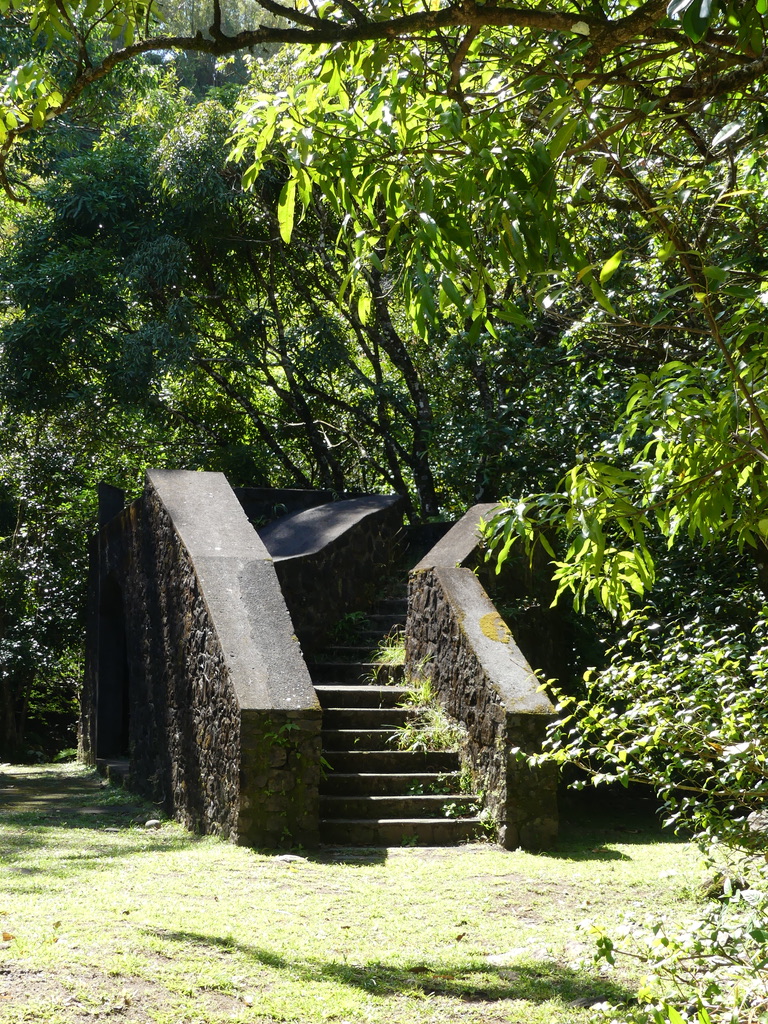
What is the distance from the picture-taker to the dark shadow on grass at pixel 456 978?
3625 mm

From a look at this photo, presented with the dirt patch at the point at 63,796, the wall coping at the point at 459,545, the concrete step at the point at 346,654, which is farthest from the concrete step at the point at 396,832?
the concrete step at the point at 346,654

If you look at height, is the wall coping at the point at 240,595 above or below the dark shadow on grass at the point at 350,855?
above

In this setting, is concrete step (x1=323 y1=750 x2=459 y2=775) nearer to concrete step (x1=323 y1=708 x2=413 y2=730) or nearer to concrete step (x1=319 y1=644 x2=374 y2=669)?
concrete step (x1=323 y1=708 x2=413 y2=730)

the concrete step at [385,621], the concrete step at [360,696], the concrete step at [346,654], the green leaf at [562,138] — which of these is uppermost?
the green leaf at [562,138]

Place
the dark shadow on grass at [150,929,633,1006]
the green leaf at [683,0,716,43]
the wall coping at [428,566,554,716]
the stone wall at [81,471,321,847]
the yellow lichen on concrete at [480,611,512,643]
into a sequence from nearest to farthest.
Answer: the green leaf at [683,0,716,43] → the dark shadow on grass at [150,929,633,1006] → the stone wall at [81,471,321,847] → the wall coping at [428,566,554,716] → the yellow lichen on concrete at [480,611,512,643]

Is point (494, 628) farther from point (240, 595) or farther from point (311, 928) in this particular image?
point (311, 928)

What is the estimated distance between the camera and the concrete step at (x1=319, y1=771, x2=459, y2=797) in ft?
21.5

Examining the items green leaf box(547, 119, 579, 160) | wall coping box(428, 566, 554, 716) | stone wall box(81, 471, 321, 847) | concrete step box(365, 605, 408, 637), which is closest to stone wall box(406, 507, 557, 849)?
wall coping box(428, 566, 554, 716)

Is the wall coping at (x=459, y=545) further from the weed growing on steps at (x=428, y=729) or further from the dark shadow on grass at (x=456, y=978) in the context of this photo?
the dark shadow on grass at (x=456, y=978)

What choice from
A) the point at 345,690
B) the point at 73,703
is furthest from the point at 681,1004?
the point at 73,703

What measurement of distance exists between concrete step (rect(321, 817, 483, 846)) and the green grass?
22 cm

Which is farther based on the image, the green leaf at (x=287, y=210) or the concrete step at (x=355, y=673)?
the concrete step at (x=355, y=673)

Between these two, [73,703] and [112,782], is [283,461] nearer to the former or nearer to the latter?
[112,782]

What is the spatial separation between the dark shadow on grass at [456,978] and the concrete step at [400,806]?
2366 mm
